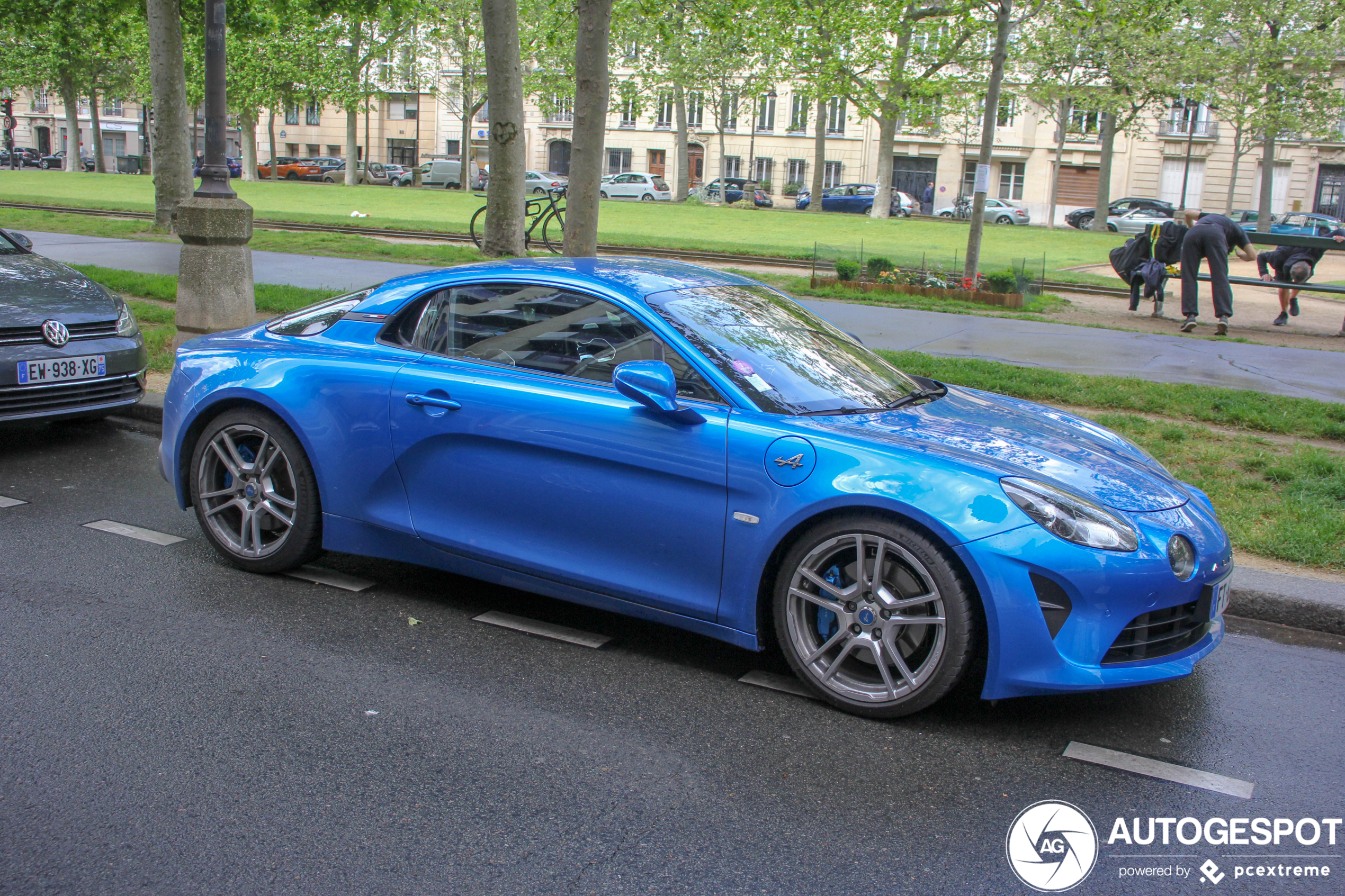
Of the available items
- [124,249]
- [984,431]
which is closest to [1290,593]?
[984,431]

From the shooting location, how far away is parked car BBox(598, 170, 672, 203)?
56594 millimetres

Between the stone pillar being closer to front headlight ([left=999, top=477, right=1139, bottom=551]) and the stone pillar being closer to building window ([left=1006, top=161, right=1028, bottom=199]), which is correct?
front headlight ([left=999, top=477, right=1139, bottom=551])

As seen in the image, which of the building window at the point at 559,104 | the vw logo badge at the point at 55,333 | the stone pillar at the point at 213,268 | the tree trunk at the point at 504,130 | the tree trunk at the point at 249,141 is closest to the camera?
the vw logo badge at the point at 55,333

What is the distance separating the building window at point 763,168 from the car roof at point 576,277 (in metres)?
67.6

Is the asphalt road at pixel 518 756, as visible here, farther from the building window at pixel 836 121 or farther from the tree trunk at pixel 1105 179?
the building window at pixel 836 121

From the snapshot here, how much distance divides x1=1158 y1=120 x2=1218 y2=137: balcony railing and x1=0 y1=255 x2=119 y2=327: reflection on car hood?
61.5m

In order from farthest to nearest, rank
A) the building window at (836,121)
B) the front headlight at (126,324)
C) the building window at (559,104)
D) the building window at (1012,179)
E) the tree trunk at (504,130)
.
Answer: the building window at (836,121)
the building window at (1012,179)
the building window at (559,104)
the tree trunk at (504,130)
the front headlight at (126,324)

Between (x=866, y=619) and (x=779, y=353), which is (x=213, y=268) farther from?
(x=866, y=619)

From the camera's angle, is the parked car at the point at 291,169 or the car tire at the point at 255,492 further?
the parked car at the point at 291,169

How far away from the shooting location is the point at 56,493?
20.0 feet

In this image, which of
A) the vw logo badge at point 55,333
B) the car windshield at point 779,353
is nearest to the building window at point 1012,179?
the vw logo badge at point 55,333

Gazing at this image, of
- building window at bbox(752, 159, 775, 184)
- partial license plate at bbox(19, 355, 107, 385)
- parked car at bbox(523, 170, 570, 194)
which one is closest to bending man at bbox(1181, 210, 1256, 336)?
partial license plate at bbox(19, 355, 107, 385)

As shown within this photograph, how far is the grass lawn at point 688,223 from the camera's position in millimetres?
25297

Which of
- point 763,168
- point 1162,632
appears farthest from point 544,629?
point 763,168
